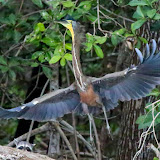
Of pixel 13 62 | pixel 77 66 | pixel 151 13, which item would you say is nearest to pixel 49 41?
pixel 77 66

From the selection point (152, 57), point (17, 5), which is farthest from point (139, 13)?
point (17, 5)

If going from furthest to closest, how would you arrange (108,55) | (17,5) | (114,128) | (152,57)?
(114,128) < (108,55) < (17,5) < (152,57)

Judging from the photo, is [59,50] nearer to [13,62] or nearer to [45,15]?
[45,15]

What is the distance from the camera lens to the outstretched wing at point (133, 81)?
3217 millimetres

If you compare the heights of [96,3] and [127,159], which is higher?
[96,3]

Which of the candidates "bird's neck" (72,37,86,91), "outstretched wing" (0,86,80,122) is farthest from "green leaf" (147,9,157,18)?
"outstretched wing" (0,86,80,122)

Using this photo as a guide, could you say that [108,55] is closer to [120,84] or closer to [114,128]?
[114,128]

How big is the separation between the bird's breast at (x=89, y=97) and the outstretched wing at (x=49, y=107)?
158mm

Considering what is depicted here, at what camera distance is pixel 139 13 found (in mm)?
3314

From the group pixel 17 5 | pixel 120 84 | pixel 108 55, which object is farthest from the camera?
pixel 108 55

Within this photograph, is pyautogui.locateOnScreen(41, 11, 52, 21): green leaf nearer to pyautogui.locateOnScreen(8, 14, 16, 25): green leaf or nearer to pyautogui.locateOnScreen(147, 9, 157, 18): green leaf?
pyautogui.locateOnScreen(8, 14, 16, 25): green leaf

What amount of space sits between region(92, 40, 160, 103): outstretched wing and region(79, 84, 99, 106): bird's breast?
0.05 meters

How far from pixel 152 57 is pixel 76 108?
0.86m

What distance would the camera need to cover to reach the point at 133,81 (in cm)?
341
